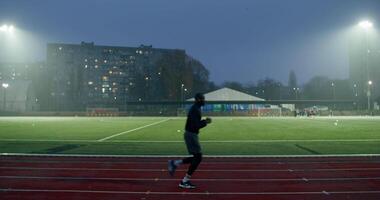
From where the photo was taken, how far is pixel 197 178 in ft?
39.3

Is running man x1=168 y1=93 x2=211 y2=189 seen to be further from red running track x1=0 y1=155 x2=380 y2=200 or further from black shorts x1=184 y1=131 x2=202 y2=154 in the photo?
red running track x1=0 y1=155 x2=380 y2=200

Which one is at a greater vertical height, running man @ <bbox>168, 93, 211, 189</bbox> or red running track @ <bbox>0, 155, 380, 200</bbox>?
running man @ <bbox>168, 93, 211, 189</bbox>

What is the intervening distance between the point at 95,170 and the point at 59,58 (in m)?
140

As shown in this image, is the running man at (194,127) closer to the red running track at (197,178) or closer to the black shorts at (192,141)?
the black shorts at (192,141)

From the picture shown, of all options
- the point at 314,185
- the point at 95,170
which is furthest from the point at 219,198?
the point at 95,170

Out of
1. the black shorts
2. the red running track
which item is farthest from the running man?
the red running track

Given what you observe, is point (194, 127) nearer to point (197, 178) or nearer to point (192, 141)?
point (192, 141)

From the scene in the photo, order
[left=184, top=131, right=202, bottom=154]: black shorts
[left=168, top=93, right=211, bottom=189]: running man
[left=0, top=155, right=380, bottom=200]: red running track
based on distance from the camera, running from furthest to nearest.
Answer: [left=184, top=131, right=202, bottom=154]: black shorts
[left=168, top=93, right=211, bottom=189]: running man
[left=0, top=155, right=380, bottom=200]: red running track

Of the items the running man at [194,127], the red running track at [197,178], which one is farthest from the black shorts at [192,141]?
the red running track at [197,178]

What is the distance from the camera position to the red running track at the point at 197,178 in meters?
9.91

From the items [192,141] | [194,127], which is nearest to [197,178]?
[192,141]

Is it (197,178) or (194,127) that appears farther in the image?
(197,178)

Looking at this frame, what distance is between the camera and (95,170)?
13453mm

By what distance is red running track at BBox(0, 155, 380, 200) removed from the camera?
9.91 m
